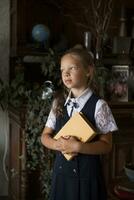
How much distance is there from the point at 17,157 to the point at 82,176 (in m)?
1.04

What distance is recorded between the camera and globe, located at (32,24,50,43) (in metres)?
2.61

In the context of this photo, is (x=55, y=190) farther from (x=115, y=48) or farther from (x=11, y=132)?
(x=115, y=48)

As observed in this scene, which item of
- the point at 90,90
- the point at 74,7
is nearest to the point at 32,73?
the point at 74,7

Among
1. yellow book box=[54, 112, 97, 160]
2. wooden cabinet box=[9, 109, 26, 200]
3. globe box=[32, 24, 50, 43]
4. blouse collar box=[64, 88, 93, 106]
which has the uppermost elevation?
globe box=[32, 24, 50, 43]

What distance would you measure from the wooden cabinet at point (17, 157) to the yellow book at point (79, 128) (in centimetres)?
87

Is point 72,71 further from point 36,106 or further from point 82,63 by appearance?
point 36,106

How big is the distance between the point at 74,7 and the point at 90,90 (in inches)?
56.5

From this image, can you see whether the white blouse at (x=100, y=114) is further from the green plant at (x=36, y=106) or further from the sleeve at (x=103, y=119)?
the green plant at (x=36, y=106)

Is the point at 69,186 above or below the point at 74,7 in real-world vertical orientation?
below

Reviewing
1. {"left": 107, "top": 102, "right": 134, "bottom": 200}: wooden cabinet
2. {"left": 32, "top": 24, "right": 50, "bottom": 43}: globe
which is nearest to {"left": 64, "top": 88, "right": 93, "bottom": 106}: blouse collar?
{"left": 107, "top": 102, "right": 134, "bottom": 200}: wooden cabinet

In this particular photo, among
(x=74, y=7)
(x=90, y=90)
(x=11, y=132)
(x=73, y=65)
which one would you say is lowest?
(x=11, y=132)

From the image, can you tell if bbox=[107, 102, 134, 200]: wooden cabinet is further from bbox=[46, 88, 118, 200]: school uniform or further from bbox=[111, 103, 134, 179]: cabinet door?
bbox=[46, 88, 118, 200]: school uniform

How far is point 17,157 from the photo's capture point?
8.31 feet

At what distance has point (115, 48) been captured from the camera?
2.81 meters
